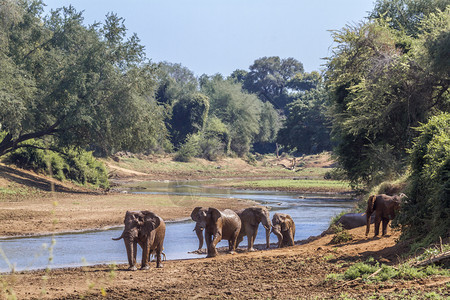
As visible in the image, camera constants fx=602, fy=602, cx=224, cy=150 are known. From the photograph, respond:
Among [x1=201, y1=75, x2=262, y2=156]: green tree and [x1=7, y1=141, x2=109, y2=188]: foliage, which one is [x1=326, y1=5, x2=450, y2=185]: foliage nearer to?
[x1=7, y1=141, x2=109, y2=188]: foliage

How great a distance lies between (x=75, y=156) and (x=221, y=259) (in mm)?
27276

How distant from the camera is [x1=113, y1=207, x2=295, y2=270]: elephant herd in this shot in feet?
43.4

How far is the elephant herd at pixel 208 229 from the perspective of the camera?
43.4 ft

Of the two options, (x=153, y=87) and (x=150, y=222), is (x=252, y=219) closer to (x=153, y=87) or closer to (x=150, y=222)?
(x=150, y=222)

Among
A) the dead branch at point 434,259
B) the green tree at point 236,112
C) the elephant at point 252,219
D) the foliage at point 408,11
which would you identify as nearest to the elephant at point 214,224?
the elephant at point 252,219

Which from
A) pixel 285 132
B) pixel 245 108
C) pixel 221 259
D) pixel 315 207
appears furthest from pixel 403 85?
pixel 245 108

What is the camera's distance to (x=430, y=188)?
12.9 metres

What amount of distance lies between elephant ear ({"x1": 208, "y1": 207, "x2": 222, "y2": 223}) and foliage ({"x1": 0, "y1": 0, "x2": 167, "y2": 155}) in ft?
64.6

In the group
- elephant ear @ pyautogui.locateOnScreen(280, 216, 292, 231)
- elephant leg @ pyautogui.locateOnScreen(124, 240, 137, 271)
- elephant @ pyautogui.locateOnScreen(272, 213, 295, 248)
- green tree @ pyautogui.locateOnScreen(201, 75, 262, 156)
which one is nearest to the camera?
elephant leg @ pyautogui.locateOnScreen(124, 240, 137, 271)

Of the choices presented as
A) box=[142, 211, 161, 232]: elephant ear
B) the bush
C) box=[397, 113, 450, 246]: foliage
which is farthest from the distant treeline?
the bush

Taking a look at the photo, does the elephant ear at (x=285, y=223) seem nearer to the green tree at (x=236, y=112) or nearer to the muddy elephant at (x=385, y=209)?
the muddy elephant at (x=385, y=209)

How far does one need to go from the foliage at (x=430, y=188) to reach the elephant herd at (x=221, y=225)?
6.42 feet

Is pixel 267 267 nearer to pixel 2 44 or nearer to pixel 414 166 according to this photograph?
pixel 414 166

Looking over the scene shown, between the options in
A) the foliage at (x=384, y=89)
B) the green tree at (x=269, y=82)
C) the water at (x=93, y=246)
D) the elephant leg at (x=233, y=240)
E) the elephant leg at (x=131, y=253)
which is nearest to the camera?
the elephant leg at (x=131, y=253)
